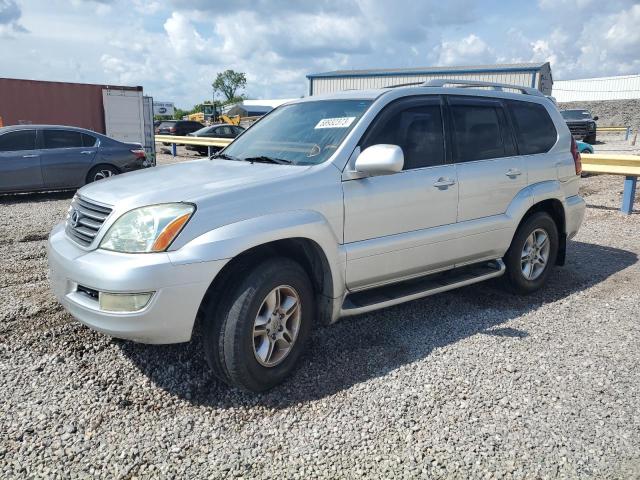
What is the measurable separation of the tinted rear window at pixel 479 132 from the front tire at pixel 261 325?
1.92m

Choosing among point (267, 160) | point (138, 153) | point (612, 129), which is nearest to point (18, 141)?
point (138, 153)

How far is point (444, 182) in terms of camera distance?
4.14 meters

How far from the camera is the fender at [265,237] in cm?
293

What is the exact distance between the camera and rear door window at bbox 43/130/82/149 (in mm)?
10477

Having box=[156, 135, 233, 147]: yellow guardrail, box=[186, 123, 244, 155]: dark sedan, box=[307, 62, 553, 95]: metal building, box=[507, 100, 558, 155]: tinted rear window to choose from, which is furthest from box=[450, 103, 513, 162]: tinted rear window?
box=[307, 62, 553, 95]: metal building

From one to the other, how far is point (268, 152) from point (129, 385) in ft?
6.36

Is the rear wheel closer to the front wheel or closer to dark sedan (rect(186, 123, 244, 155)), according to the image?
the front wheel

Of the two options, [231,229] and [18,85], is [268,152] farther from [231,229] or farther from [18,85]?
[18,85]

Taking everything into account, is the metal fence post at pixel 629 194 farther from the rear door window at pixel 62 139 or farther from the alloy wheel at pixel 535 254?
the rear door window at pixel 62 139

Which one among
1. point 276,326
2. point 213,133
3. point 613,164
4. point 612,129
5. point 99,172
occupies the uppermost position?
point 612,129

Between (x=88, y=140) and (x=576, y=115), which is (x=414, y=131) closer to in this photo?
(x=88, y=140)

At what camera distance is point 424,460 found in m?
2.69

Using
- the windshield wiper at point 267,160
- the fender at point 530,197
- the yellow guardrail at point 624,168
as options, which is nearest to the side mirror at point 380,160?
the windshield wiper at point 267,160

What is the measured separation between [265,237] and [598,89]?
6292 cm
